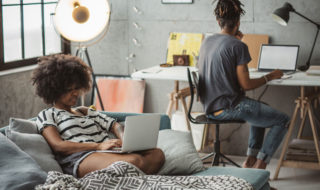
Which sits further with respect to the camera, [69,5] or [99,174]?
[69,5]

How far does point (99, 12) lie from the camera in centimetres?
502

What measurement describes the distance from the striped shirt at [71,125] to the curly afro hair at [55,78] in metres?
0.10

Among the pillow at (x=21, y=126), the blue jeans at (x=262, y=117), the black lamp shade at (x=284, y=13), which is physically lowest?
the blue jeans at (x=262, y=117)

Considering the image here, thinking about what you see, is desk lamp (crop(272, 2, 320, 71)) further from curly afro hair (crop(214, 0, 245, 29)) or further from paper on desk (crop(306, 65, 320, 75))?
curly afro hair (crop(214, 0, 245, 29))

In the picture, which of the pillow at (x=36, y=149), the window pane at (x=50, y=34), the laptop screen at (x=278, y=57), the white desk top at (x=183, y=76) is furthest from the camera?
the window pane at (x=50, y=34)

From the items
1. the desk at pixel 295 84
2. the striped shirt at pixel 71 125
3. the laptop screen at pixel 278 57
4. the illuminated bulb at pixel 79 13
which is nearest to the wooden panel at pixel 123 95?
the desk at pixel 295 84

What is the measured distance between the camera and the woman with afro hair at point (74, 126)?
112 inches

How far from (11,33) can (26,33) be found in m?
0.27

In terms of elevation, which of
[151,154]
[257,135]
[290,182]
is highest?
[151,154]

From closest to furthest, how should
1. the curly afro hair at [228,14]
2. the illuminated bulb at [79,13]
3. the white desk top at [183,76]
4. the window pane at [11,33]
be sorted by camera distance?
the curly afro hair at [228,14] < the white desk top at [183,76] < the window pane at [11,33] < the illuminated bulb at [79,13]

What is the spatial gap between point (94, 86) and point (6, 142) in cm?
293

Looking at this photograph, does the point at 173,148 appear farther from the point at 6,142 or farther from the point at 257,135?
the point at 257,135

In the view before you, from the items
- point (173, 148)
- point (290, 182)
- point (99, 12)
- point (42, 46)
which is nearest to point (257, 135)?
point (290, 182)

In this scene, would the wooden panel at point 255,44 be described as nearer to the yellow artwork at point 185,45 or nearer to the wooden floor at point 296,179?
the yellow artwork at point 185,45
